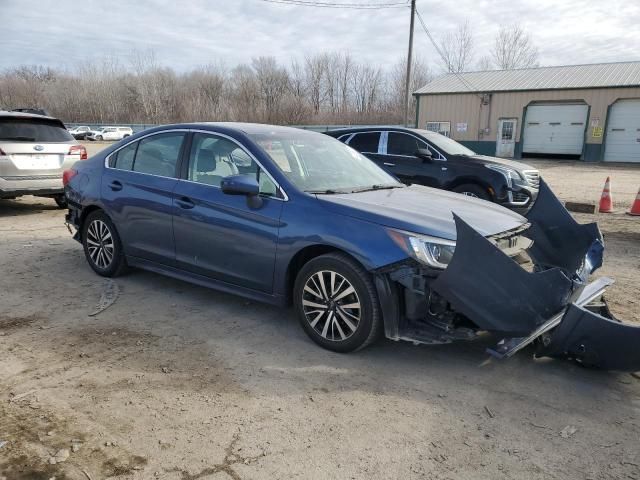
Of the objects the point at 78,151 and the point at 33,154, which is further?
the point at 78,151

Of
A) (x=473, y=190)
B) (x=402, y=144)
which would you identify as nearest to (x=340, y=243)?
(x=473, y=190)

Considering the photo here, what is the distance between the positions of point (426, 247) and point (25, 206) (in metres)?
9.57

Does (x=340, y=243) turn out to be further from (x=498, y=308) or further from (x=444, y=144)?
(x=444, y=144)

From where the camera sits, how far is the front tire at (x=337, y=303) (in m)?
3.54

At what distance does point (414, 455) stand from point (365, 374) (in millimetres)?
879

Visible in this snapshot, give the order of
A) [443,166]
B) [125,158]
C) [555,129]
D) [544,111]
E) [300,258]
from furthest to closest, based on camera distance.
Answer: [544,111] < [555,129] < [443,166] < [125,158] < [300,258]

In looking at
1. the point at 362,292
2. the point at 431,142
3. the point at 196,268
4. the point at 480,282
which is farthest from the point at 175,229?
the point at 431,142

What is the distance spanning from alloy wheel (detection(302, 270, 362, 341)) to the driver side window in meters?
0.91

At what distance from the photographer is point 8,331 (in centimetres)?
418

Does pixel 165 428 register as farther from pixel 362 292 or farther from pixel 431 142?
pixel 431 142

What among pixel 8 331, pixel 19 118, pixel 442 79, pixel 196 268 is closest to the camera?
pixel 8 331

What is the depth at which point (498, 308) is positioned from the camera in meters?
3.29

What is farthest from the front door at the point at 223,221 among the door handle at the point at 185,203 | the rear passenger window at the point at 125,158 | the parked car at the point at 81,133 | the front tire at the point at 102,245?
the parked car at the point at 81,133

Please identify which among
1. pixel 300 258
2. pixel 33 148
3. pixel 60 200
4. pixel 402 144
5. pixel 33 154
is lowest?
pixel 60 200
